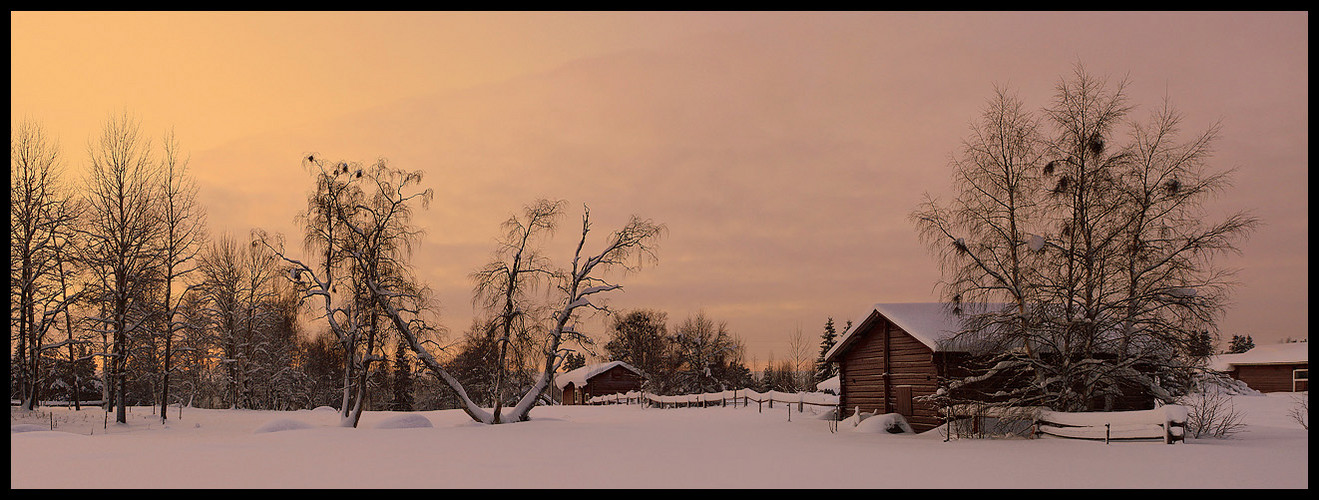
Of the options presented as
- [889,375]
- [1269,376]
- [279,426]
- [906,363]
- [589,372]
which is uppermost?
[906,363]

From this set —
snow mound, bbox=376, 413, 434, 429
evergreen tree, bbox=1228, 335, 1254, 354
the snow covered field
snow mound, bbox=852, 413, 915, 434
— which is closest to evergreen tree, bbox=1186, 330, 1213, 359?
the snow covered field

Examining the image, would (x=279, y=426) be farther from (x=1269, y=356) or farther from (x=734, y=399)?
(x=1269, y=356)

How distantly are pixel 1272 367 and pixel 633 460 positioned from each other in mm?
60107

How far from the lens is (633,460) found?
19797mm

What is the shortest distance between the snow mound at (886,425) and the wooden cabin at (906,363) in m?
0.50

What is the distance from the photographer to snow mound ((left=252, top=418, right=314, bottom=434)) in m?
30.0

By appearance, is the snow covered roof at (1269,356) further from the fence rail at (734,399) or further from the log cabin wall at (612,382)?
the log cabin wall at (612,382)

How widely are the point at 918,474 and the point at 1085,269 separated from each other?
11.7m

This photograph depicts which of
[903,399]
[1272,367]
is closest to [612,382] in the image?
[1272,367]

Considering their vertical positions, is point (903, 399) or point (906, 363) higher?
point (906, 363)

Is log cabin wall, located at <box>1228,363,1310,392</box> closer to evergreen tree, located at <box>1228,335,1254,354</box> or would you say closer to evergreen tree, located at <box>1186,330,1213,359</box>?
evergreen tree, located at <box>1186,330,1213,359</box>

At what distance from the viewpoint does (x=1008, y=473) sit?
1661 centimetres
